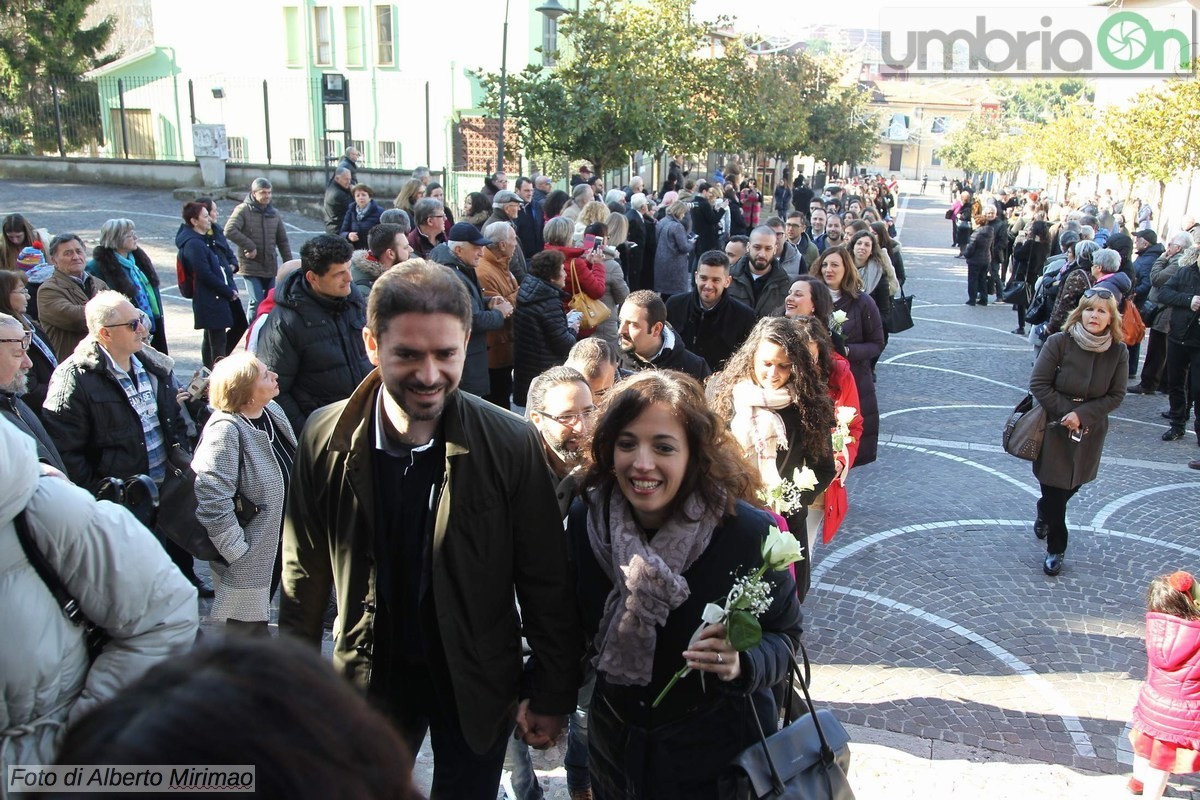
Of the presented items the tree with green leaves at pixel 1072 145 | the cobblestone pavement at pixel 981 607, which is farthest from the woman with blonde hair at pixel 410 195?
the tree with green leaves at pixel 1072 145

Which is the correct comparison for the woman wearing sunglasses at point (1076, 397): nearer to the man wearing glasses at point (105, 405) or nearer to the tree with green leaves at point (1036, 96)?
Answer: the man wearing glasses at point (105, 405)

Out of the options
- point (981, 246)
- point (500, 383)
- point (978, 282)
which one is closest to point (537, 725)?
point (500, 383)

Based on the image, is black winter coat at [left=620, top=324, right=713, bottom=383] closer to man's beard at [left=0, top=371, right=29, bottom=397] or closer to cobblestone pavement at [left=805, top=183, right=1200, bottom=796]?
cobblestone pavement at [left=805, top=183, right=1200, bottom=796]

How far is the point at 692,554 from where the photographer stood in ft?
8.77

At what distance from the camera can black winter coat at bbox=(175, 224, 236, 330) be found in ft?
29.1

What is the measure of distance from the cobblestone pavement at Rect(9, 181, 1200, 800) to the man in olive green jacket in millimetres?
1436

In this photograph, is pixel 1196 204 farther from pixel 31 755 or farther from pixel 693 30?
Answer: pixel 31 755

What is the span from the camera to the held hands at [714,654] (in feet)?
8.11

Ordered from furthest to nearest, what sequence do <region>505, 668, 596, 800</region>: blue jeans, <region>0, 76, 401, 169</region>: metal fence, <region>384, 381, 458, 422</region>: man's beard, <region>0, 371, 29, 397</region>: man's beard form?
1. <region>0, 76, 401, 169</region>: metal fence
2. <region>0, 371, 29, 397</region>: man's beard
3. <region>505, 668, 596, 800</region>: blue jeans
4. <region>384, 381, 458, 422</region>: man's beard

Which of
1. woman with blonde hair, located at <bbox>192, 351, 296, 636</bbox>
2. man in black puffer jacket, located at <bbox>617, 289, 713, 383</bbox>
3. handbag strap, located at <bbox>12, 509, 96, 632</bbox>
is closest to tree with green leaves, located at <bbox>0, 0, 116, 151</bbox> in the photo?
man in black puffer jacket, located at <bbox>617, 289, 713, 383</bbox>

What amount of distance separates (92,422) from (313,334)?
1.17 metres

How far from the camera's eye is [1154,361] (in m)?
11.3

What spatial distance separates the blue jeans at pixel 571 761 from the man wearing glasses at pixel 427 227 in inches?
241

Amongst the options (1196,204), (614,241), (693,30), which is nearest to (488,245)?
(614,241)
